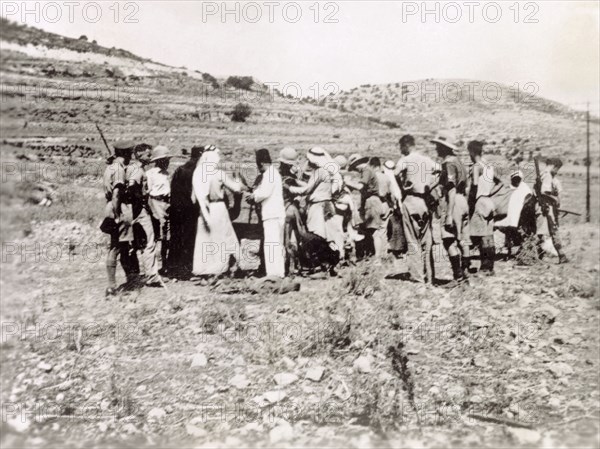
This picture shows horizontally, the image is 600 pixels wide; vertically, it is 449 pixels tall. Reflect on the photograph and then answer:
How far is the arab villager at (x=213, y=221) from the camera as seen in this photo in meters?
5.54

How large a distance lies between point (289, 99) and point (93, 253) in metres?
2.85

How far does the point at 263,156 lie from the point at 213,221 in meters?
0.85

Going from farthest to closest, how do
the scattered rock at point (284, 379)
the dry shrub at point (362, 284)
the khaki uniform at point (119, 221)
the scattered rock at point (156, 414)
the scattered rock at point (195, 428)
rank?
the dry shrub at point (362, 284) < the khaki uniform at point (119, 221) < the scattered rock at point (284, 379) < the scattered rock at point (156, 414) < the scattered rock at point (195, 428)

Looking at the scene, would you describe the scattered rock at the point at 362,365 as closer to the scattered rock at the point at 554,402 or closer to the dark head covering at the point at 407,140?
the scattered rock at the point at 554,402

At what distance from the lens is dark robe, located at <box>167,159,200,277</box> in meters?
5.64

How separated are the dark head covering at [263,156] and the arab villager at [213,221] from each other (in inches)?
13.0

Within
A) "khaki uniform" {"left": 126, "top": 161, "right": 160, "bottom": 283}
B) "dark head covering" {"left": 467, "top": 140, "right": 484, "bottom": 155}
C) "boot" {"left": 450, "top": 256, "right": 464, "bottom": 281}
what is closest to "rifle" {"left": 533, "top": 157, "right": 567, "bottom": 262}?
"dark head covering" {"left": 467, "top": 140, "right": 484, "bottom": 155}

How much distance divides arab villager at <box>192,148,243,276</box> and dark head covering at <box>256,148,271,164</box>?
33 centimetres

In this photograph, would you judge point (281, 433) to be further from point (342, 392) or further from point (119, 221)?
point (119, 221)

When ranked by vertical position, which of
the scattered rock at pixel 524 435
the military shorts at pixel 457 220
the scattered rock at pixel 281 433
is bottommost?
the scattered rock at pixel 524 435

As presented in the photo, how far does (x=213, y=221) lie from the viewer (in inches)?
220

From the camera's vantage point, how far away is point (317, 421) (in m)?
4.29

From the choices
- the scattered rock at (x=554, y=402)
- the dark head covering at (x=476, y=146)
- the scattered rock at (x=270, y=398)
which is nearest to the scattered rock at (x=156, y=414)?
the scattered rock at (x=270, y=398)

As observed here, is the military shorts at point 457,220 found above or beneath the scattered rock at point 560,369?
above
